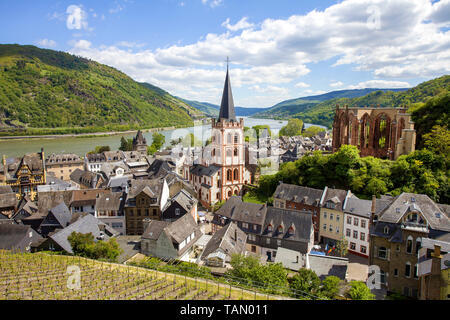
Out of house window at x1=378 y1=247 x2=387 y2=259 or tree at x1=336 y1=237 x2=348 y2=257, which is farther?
tree at x1=336 y1=237 x2=348 y2=257

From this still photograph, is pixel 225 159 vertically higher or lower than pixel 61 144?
higher

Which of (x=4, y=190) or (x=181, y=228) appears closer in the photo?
(x=181, y=228)

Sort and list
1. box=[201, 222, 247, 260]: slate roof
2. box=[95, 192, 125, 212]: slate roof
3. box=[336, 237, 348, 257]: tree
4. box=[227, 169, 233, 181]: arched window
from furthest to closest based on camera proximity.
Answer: box=[227, 169, 233, 181]: arched window
box=[95, 192, 125, 212]: slate roof
box=[336, 237, 348, 257]: tree
box=[201, 222, 247, 260]: slate roof

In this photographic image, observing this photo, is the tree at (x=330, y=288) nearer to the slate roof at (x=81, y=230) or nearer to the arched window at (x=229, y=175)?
the slate roof at (x=81, y=230)

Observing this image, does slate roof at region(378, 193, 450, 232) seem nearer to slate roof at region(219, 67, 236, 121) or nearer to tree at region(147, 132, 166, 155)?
slate roof at region(219, 67, 236, 121)

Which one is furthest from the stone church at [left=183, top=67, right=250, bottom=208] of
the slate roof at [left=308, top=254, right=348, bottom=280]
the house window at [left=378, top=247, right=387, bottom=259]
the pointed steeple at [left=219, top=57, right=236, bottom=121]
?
the house window at [left=378, top=247, right=387, bottom=259]

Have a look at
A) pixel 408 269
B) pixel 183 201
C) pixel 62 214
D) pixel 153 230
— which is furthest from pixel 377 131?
pixel 62 214

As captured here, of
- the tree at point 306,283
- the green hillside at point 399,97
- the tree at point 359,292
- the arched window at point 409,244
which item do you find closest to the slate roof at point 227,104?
the tree at point 306,283

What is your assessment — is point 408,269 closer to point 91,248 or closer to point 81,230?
point 91,248
